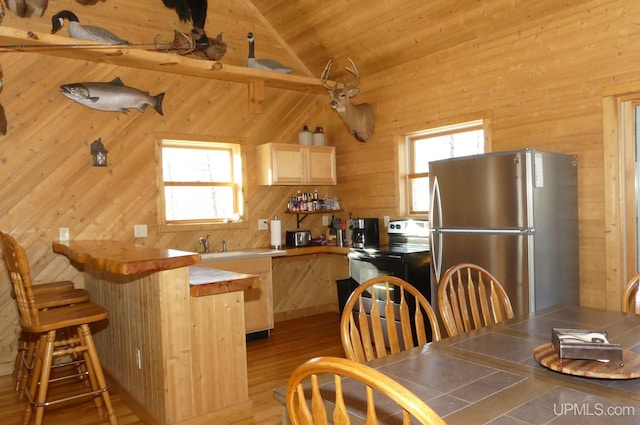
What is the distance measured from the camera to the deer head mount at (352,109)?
16.5ft

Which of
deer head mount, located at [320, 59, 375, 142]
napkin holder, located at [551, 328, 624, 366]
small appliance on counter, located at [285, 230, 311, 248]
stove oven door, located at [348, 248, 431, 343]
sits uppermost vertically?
deer head mount, located at [320, 59, 375, 142]

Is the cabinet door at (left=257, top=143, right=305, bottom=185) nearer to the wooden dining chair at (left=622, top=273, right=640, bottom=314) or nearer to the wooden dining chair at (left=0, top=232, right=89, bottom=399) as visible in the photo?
the wooden dining chair at (left=0, top=232, right=89, bottom=399)

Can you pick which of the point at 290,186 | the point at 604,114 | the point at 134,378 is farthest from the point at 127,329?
the point at 604,114

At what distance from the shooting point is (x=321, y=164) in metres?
5.55

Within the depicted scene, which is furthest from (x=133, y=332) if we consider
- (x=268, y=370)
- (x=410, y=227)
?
(x=410, y=227)

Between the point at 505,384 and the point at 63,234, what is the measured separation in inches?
157

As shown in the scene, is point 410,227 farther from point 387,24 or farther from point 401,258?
point 387,24

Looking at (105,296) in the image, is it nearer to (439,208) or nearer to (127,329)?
(127,329)

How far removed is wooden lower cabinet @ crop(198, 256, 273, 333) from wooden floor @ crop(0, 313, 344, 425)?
0.57 feet

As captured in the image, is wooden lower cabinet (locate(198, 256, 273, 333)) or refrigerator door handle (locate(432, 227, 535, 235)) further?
wooden lower cabinet (locate(198, 256, 273, 333))

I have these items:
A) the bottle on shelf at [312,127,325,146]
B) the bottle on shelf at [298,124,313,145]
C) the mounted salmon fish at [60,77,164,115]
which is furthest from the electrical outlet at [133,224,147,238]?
the bottle on shelf at [312,127,325,146]

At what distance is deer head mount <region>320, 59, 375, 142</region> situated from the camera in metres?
5.02

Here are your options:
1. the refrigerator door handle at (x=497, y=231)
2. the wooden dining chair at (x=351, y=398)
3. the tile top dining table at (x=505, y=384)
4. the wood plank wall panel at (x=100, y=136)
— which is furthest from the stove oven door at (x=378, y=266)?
the wooden dining chair at (x=351, y=398)

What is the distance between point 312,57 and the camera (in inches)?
217
